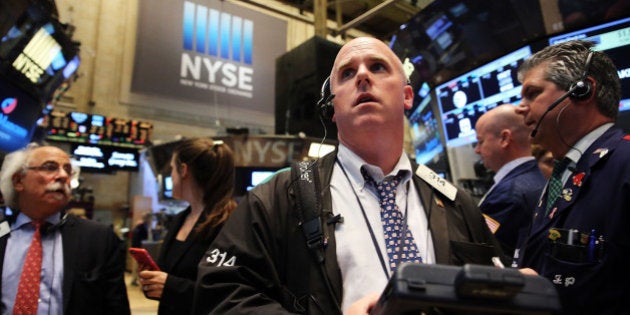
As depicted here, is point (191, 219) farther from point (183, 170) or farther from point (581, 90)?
point (581, 90)

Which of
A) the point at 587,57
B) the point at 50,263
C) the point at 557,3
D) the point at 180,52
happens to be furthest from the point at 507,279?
the point at 180,52

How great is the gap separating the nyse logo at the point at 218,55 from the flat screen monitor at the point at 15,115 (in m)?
2.55

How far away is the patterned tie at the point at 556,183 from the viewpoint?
166 cm

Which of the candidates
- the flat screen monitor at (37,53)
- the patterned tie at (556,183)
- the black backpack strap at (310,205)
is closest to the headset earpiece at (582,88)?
the patterned tie at (556,183)

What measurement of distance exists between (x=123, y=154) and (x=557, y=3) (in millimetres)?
11344

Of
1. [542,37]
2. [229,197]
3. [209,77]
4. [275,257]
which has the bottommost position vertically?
[275,257]

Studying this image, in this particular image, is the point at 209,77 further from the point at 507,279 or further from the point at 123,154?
the point at 507,279

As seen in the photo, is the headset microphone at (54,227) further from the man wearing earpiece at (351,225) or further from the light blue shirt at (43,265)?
the man wearing earpiece at (351,225)

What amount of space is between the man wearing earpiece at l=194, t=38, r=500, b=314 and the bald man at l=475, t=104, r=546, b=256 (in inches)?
41.3

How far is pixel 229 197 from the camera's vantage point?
240 centimetres

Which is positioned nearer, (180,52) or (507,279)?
(507,279)

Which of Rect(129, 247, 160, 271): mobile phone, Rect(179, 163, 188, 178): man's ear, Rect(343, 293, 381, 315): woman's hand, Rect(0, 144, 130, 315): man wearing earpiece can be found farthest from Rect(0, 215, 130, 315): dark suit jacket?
Rect(343, 293, 381, 315): woman's hand

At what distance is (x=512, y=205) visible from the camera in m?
2.40

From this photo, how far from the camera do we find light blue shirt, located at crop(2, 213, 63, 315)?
2.11 meters
